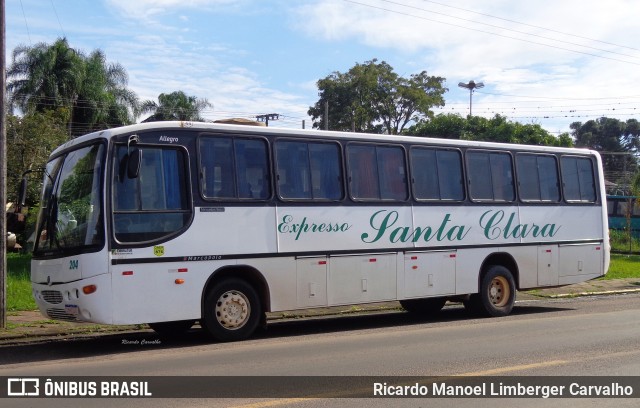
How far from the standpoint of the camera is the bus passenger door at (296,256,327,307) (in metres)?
12.9

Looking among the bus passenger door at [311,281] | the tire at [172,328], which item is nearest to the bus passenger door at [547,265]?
the bus passenger door at [311,281]

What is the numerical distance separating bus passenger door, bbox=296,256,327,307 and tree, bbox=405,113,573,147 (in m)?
32.5

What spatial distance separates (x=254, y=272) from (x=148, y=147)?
8.43 ft

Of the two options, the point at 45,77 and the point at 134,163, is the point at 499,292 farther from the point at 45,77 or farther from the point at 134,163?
the point at 45,77

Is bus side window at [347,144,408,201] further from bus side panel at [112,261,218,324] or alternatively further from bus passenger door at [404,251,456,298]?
bus side panel at [112,261,218,324]

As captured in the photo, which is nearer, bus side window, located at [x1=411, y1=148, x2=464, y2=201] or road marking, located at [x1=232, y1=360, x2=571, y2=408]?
road marking, located at [x1=232, y1=360, x2=571, y2=408]

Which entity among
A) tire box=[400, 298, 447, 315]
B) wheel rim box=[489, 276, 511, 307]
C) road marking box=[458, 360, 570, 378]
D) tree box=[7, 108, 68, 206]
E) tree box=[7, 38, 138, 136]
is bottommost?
road marking box=[458, 360, 570, 378]

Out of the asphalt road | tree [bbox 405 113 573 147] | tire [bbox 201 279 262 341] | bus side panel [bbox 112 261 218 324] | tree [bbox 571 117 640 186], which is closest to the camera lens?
the asphalt road

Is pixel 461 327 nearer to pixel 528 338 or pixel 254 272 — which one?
pixel 528 338

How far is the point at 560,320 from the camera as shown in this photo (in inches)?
576

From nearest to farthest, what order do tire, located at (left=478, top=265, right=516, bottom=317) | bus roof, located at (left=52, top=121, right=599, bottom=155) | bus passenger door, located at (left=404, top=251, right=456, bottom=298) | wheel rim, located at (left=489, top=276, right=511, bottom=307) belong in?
bus roof, located at (left=52, top=121, right=599, bottom=155) → bus passenger door, located at (left=404, top=251, right=456, bottom=298) → tire, located at (left=478, top=265, right=516, bottom=317) → wheel rim, located at (left=489, top=276, right=511, bottom=307)

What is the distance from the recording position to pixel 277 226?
12742 millimetres

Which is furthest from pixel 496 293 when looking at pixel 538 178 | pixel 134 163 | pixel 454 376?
pixel 134 163

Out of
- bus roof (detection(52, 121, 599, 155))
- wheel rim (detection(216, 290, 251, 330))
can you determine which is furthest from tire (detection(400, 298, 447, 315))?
wheel rim (detection(216, 290, 251, 330))
